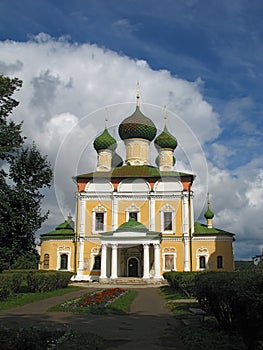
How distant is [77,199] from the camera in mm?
35594

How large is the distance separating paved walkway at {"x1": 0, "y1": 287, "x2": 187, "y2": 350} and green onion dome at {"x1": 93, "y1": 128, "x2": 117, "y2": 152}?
27.2m

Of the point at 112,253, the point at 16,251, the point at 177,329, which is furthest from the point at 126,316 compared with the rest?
the point at 112,253

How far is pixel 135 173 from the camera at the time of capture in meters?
36.2

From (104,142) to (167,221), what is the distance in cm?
1094

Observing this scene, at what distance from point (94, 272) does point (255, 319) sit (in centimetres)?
2866

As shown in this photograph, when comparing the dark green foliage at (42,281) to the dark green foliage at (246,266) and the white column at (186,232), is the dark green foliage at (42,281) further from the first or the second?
the white column at (186,232)

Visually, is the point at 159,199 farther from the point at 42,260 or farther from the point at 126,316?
the point at 126,316

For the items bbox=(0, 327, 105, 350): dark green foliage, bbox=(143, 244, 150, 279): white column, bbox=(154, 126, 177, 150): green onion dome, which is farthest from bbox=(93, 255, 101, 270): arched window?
bbox=(0, 327, 105, 350): dark green foliage

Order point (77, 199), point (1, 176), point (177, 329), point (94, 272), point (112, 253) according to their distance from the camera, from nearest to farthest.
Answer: point (177, 329), point (1, 176), point (112, 253), point (94, 272), point (77, 199)

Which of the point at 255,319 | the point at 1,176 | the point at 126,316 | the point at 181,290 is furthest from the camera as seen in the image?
the point at 181,290

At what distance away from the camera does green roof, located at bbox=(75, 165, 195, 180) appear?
117 ft

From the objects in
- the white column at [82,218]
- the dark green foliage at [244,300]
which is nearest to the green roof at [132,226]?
the white column at [82,218]

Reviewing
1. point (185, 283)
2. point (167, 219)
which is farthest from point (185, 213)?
point (185, 283)

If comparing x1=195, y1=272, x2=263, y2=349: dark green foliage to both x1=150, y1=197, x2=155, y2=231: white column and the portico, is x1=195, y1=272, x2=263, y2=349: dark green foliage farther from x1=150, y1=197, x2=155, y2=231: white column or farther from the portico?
x1=150, y1=197, x2=155, y2=231: white column
